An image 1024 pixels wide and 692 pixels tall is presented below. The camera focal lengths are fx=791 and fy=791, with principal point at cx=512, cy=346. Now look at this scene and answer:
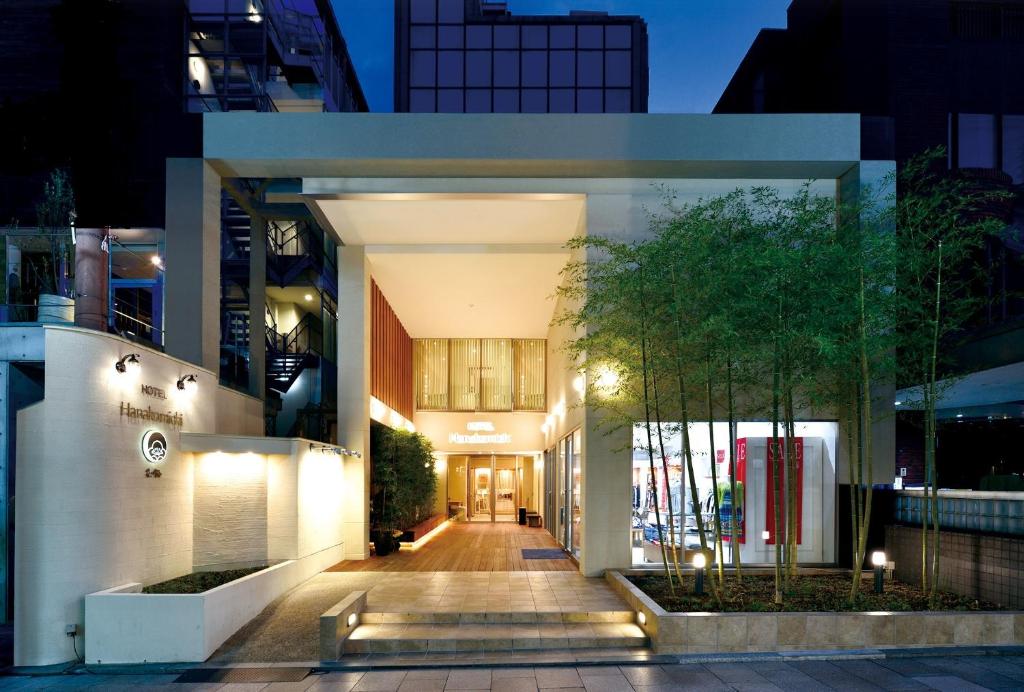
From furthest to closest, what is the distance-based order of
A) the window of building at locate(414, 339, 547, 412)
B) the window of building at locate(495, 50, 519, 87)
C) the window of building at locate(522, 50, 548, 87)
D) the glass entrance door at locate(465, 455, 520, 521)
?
1. the window of building at locate(522, 50, 548, 87)
2. the window of building at locate(495, 50, 519, 87)
3. the glass entrance door at locate(465, 455, 520, 521)
4. the window of building at locate(414, 339, 547, 412)

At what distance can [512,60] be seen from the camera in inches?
1232

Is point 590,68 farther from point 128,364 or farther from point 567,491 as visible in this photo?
point 128,364

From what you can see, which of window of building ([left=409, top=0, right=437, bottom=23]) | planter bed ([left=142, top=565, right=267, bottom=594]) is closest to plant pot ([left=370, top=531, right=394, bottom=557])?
planter bed ([left=142, top=565, right=267, bottom=594])

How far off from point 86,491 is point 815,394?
26.8 feet

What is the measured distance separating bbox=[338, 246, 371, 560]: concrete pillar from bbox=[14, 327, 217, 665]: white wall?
5.36 metres

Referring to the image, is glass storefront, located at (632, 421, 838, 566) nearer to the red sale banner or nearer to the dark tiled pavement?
the red sale banner

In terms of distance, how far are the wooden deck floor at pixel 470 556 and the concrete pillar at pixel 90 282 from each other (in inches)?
223

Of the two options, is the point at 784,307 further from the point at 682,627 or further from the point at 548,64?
the point at 548,64

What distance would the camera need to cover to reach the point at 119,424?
7.84 meters

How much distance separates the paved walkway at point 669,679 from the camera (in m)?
6.66

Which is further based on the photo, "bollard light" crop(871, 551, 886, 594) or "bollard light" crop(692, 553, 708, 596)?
"bollard light" crop(871, 551, 886, 594)

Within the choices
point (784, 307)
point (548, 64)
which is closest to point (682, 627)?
point (784, 307)

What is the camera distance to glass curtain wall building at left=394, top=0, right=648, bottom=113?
31172 mm

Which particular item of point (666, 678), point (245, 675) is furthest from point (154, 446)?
point (666, 678)
